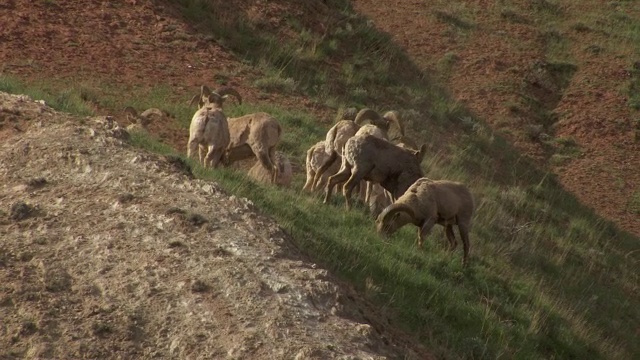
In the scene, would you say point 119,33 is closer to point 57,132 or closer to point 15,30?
point 15,30

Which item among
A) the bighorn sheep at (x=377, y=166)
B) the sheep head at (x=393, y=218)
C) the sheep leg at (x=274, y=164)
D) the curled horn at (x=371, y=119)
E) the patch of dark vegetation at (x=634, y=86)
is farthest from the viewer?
the patch of dark vegetation at (x=634, y=86)

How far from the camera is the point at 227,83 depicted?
23703 mm

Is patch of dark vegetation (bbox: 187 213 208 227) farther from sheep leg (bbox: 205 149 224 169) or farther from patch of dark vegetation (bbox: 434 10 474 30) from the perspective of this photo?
patch of dark vegetation (bbox: 434 10 474 30)

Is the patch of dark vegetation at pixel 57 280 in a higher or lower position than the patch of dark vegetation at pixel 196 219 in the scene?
lower

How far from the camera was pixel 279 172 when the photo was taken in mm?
18031

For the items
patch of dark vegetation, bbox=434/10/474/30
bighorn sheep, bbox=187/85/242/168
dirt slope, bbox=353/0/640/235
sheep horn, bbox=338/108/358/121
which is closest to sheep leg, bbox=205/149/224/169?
bighorn sheep, bbox=187/85/242/168

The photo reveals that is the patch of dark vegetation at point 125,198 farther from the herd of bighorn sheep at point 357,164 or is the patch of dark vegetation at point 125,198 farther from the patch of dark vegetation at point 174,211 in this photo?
the herd of bighorn sheep at point 357,164

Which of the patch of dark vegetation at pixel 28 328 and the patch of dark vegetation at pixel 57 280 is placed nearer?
the patch of dark vegetation at pixel 28 328

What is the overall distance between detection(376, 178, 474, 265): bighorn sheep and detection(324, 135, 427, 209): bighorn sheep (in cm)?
83

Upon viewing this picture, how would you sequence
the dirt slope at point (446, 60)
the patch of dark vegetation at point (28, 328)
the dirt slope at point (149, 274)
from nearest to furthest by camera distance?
the patch of dark vegetation at point (28, 328) < the dirt slope at point (149, 274) < the dirt slope at point (446, 60)

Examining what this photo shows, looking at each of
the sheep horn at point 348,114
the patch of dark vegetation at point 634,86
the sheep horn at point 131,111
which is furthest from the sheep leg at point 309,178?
the patch of dark vegetation at point 634,86

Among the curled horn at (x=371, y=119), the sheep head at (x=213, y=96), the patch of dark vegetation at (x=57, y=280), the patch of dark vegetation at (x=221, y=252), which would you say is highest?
the patch of dark vegetation at (x=221, y=252)

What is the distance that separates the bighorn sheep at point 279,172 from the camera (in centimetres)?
1784

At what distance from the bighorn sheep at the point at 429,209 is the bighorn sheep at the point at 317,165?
2416mm
